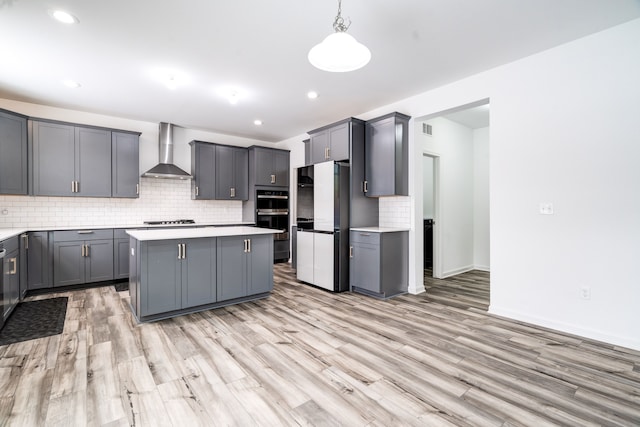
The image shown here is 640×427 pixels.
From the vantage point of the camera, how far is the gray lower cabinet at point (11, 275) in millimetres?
3031

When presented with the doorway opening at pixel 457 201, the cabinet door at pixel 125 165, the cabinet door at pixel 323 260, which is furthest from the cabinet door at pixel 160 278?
the doorway opening at pixel 457 201

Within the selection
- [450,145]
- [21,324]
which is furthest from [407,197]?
[21,324]

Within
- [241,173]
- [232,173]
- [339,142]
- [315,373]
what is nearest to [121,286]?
[232,173]

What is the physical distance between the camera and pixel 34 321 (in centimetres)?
313

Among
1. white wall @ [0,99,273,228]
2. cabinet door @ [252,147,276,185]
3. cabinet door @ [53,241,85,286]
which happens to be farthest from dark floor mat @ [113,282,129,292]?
cabinet door @ [252,147,276,185]

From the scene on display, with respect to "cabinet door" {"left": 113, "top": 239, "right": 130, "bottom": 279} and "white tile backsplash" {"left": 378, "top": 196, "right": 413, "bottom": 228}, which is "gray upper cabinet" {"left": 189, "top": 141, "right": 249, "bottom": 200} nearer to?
"cabinet door" {"left": 113, "top": 239, "right": 130, "bottom": 279}

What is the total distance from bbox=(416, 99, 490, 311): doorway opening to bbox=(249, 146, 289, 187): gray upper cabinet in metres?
3.01

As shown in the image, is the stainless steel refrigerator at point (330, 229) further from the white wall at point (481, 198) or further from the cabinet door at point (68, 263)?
the cabinet door at point (68, 263)

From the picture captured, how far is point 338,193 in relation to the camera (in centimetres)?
426

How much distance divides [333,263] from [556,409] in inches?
111

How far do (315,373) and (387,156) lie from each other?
9.80ft

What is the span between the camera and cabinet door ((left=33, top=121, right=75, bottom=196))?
431 cm

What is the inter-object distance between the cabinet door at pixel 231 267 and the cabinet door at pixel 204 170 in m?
2.69

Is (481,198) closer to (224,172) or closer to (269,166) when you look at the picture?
(269,166)
